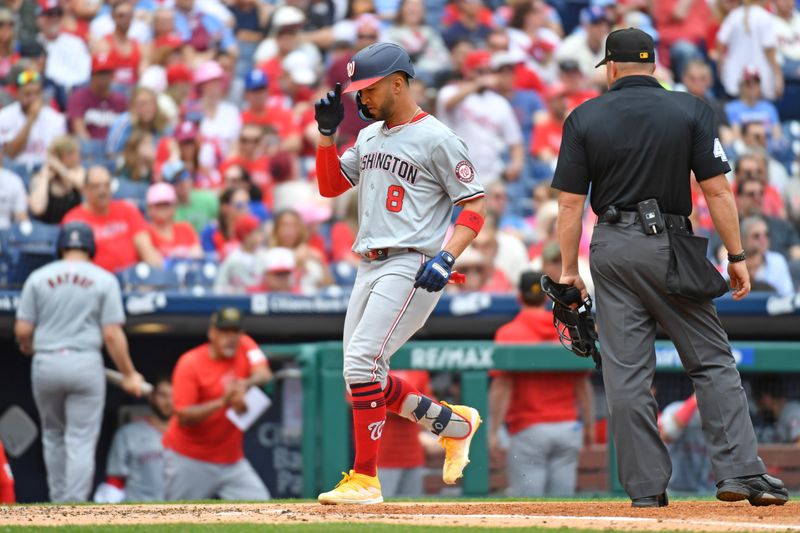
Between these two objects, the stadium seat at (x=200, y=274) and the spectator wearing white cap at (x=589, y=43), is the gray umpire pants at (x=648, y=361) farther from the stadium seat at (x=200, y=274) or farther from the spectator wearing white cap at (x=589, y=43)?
the spectator wearing white cap at (x=589, y=43)

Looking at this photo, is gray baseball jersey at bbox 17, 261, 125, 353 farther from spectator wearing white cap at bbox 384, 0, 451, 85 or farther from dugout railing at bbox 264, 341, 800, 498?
spectator wearing white cap at bbox 384, 0, 451, 85

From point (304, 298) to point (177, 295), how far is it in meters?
0.85

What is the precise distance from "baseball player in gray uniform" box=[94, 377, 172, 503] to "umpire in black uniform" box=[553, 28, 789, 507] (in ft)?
15.3

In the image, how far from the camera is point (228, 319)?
361 inches

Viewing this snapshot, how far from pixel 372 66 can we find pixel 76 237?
3804 mm

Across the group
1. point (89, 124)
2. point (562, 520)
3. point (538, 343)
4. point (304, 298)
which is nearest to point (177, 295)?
point (304, 298)

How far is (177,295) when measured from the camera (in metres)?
9.73

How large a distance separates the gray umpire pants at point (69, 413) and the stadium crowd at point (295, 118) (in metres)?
0.59

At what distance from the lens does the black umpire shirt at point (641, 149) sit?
18.6ft

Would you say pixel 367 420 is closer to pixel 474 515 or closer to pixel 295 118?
pixel 474 515

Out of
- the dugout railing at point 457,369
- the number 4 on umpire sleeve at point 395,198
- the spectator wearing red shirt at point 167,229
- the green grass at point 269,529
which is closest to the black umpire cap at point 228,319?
the dugout railing at point 457,369

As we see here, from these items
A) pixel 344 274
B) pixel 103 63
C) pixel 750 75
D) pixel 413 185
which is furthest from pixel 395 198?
pixel 750 75

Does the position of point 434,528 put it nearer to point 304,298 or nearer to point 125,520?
point 125,520

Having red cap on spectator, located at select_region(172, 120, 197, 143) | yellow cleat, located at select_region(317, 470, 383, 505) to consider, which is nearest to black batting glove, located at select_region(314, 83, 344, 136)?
yellow cleat, located at select_region(317, 470, 383, 505)
